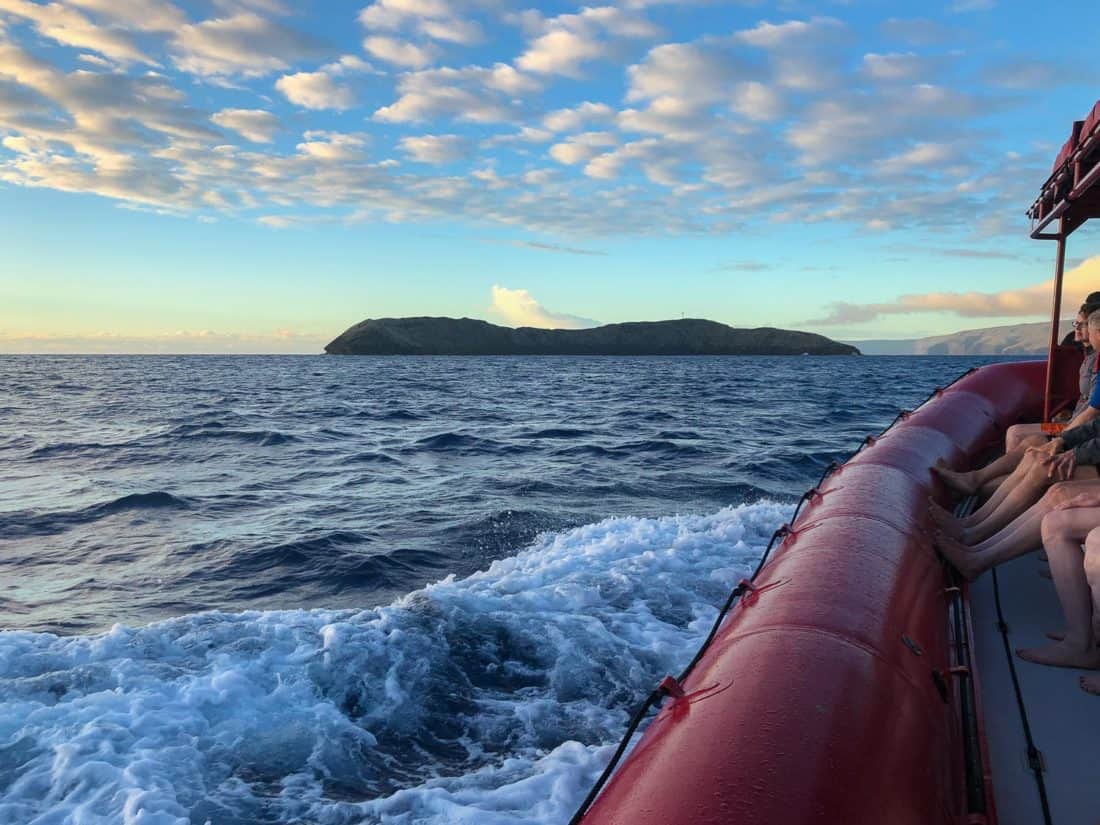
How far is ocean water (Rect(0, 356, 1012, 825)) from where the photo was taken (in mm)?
3701

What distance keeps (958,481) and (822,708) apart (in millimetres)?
4096

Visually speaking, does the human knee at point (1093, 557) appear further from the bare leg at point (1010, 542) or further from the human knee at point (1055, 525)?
the bare leg at point (1010, 542)

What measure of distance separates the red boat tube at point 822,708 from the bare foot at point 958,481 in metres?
1.79

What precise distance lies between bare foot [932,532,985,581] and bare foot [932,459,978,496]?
135 centimetres

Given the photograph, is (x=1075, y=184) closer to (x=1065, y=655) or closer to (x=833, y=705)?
(x=1065, y=655)

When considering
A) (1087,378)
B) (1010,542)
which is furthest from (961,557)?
(1087,378)

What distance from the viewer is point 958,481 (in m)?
5.57

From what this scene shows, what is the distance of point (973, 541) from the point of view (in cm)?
448

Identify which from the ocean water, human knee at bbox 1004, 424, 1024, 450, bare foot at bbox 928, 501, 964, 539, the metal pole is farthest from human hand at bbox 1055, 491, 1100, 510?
the metal pole

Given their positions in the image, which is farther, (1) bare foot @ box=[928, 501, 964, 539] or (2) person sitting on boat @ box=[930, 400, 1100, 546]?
(1) bare foot @ box=[928, 501, 964, 539]

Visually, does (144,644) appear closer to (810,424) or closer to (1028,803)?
(1028,803)

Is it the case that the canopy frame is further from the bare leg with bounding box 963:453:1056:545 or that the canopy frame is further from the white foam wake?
the white foam wake

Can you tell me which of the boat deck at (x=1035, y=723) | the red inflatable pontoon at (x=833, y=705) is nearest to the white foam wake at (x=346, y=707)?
the red inflatable pontoon at (x=833, y=705)

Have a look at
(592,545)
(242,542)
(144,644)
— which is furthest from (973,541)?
(242,542)
